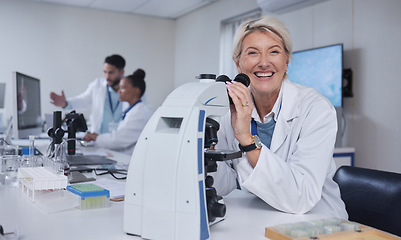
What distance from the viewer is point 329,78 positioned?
3592 mm

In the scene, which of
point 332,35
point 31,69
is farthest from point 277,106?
point 31,69

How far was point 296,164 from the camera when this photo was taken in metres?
1.20

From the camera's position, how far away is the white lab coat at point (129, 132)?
11.0 feet

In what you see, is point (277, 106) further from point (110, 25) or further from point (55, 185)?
point (110, 25)

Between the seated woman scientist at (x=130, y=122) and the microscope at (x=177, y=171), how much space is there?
2.45 meters

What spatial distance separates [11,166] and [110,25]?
203 inches

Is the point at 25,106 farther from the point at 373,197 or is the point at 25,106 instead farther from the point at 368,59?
the point at 368,59

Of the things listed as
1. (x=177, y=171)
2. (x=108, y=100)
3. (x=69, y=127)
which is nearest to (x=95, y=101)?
(x=108, y=100)

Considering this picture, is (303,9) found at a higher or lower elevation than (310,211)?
higher

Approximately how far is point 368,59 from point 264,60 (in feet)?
7.73

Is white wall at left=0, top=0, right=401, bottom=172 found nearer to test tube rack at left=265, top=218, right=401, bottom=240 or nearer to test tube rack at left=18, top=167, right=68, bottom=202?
test tube rack at left=265, top=218, right=401, bottom=240

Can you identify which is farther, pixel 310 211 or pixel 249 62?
pixel 249 62

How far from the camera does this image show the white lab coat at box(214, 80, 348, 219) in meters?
1.11

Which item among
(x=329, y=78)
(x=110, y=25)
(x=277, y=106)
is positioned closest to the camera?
(x=277, y=106)
